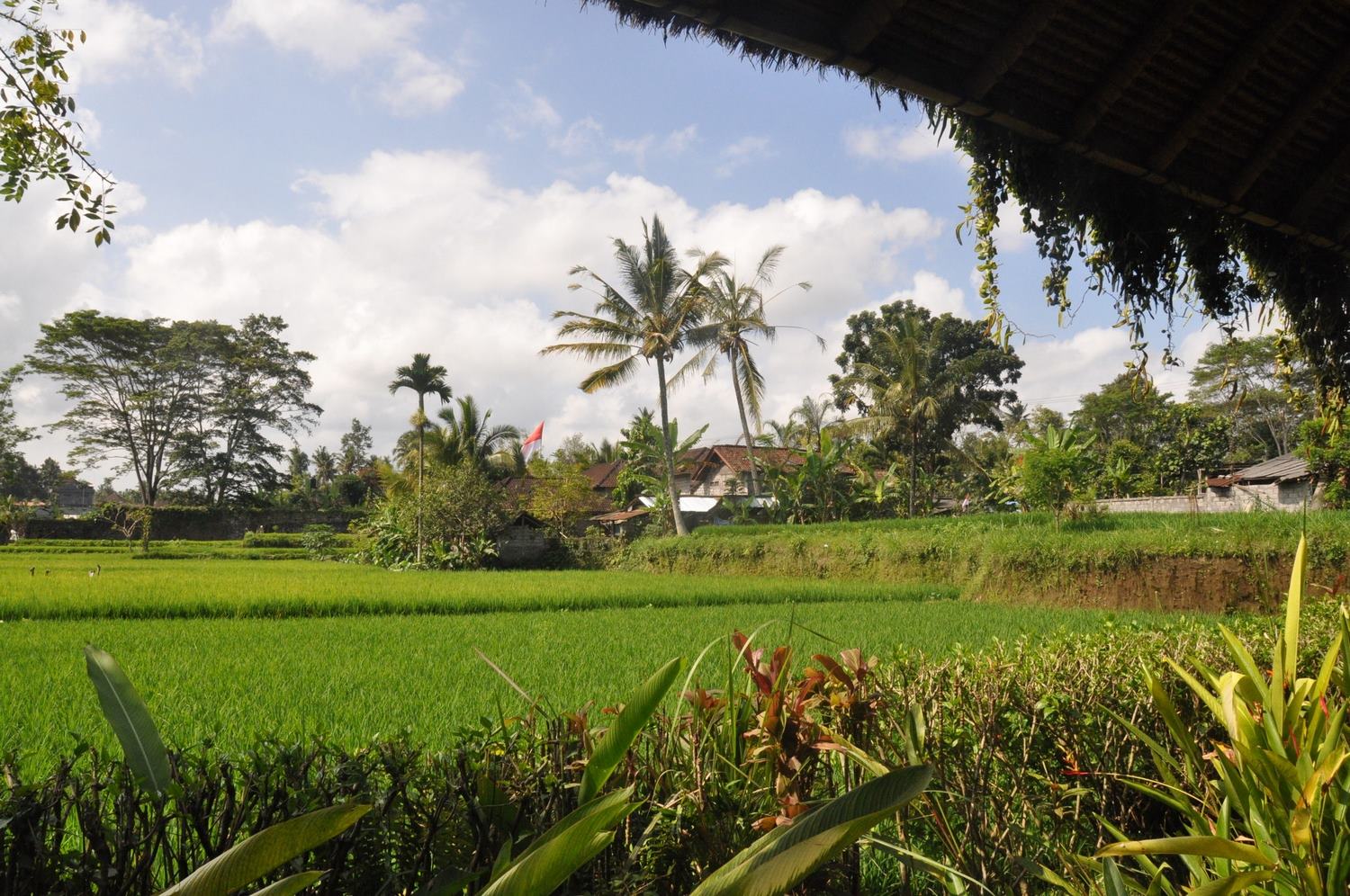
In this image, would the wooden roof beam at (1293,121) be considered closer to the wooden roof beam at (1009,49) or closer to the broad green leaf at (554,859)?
the wooden roof beam at (1009,49)

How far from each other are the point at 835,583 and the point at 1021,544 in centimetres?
345

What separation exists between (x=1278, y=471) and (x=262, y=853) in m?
24.6

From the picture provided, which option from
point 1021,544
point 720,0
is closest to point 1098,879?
point 720,0

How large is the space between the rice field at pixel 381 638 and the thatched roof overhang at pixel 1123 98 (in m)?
1.26

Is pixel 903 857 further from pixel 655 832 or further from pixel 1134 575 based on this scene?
pixel 1134 575

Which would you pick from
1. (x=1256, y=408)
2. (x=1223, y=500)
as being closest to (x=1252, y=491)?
(x=1223, y=500)

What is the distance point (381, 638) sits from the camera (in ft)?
23.9

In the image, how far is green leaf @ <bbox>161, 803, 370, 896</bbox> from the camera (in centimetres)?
65

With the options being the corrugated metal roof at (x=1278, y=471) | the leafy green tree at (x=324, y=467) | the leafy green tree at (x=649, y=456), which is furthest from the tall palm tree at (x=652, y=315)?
the leafy green tree at (x=324, y=467)

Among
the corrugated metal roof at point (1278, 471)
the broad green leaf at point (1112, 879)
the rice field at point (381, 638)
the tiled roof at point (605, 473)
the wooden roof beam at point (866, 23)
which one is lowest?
the rice field at point (381, 638)

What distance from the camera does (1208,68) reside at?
2072 mm

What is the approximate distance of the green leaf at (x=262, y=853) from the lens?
0.65 meters

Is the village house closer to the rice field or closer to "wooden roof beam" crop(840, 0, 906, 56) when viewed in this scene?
the rice field

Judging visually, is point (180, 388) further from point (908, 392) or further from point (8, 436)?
point (908, 392)
